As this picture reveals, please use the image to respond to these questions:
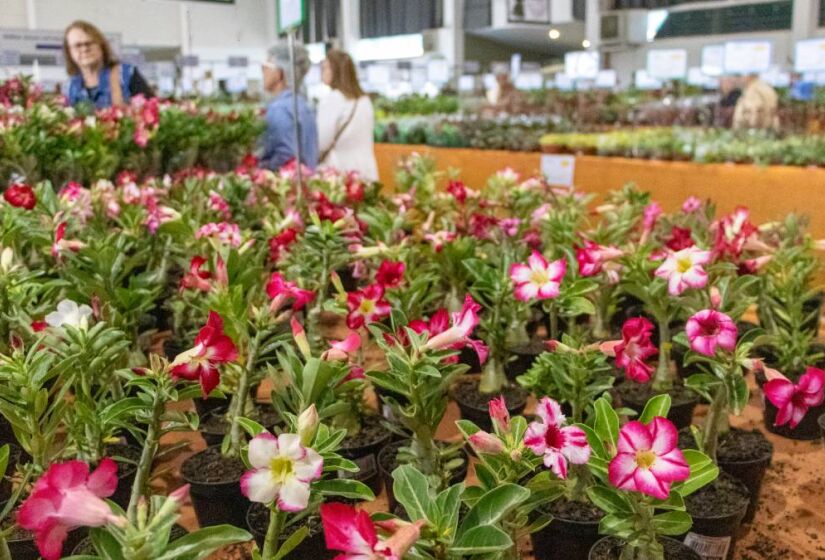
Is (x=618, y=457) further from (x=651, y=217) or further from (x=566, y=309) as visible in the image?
(x=651, y=217)

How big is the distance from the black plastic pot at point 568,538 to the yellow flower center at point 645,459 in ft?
1.33

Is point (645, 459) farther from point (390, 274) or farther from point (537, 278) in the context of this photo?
point (390, 274)

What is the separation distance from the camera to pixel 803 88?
646cm

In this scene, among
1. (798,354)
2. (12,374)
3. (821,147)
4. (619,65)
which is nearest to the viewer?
(12,374)

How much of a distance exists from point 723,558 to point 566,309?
57cm

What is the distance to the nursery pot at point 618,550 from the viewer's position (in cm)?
119

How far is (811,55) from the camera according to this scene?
5250 mm

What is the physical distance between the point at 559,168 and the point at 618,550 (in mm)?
3892

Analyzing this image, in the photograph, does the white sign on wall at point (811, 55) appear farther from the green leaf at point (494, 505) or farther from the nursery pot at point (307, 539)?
the green leaf at point (494, 505)

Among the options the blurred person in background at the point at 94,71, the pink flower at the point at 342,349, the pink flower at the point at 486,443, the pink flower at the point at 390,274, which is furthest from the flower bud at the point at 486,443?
the blurred person in background at the point at 94,71

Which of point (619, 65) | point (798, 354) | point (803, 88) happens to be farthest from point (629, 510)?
point (619, 65)

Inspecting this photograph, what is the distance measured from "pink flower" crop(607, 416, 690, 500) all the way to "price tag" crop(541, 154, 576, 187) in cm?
399

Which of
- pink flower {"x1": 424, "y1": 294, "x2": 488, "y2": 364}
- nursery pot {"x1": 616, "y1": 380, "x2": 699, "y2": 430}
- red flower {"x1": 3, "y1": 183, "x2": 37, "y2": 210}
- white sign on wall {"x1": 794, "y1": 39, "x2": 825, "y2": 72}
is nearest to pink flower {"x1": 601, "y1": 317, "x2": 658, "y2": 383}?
pink flower {"x1": 424, "y1": 294, "x2": 488, "y2": 364}

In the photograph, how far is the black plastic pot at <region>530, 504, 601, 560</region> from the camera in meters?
1.31
